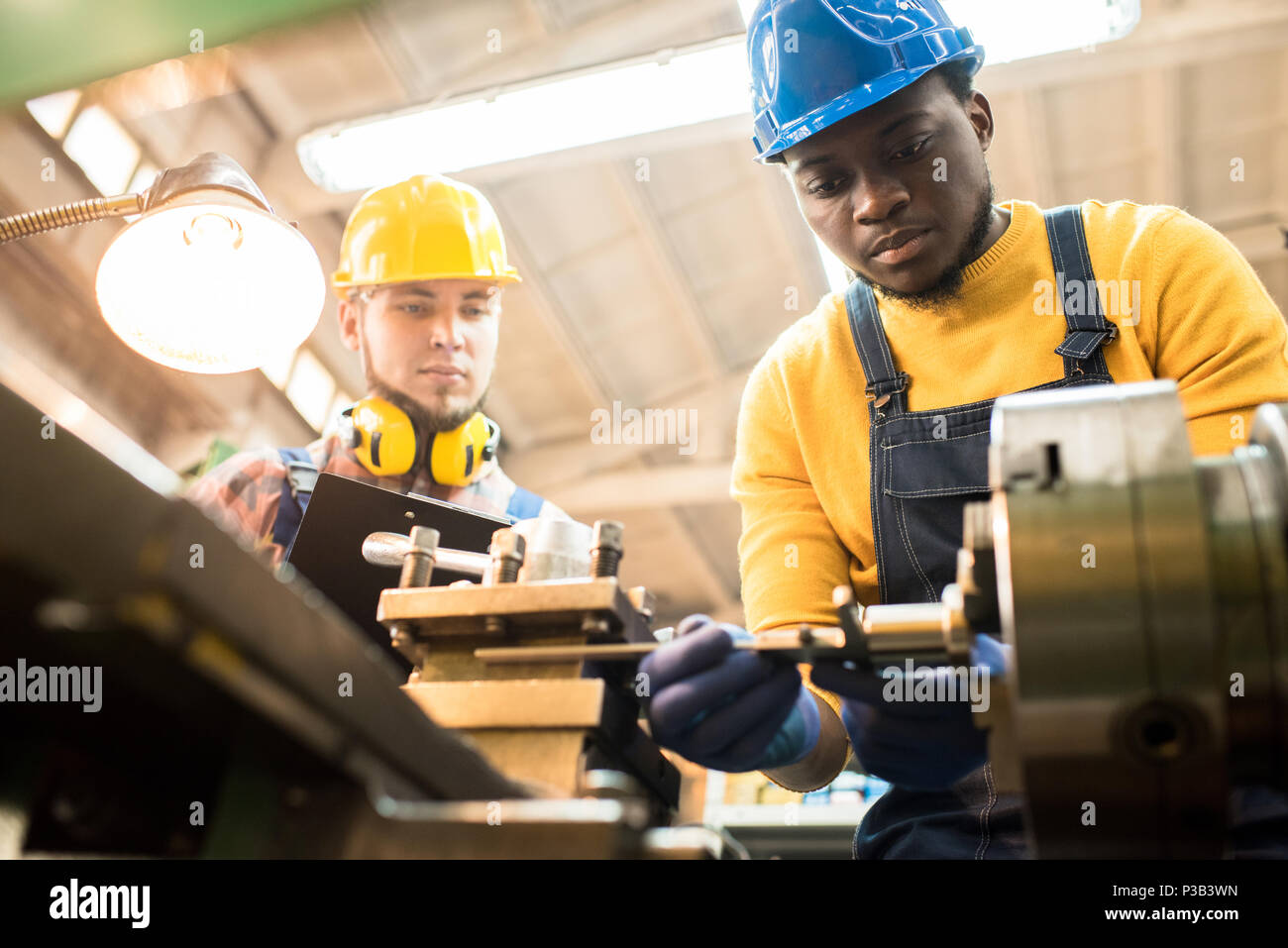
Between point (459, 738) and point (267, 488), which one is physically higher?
point (267, 488)

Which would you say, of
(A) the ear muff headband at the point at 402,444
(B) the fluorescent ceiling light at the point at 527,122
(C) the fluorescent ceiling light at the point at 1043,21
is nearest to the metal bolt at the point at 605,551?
(A) the ear muff headband at the point at 402,444

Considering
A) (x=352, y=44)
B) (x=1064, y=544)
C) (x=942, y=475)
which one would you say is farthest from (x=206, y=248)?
(x=352, y=44)

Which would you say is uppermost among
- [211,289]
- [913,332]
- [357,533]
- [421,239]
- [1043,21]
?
[1043,21]

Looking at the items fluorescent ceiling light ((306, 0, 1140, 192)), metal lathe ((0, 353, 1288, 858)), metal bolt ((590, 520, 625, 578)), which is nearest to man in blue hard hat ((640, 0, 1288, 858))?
metal bolt ((590, 520, 625, 578))

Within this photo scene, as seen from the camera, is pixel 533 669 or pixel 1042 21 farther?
pixel 1042 21

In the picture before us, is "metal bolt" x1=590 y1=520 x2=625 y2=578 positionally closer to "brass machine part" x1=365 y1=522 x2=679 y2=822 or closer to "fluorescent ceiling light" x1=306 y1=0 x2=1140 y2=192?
"brass machine part" x1=365 y1=522 x2=679 y2=822

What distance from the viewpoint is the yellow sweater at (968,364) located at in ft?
4.34

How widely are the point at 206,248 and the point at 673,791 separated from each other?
1.34 meters

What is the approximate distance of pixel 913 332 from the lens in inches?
61.4

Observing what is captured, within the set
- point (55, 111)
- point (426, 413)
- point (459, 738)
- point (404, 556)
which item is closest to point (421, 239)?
point (426, 413)

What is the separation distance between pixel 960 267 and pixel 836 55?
357mm

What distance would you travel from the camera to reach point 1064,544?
2.00 feet

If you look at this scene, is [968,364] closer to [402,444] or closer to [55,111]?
[402,444]

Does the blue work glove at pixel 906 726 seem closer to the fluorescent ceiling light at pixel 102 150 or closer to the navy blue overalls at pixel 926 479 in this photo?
the navy blue overalls at pixel 926 479
